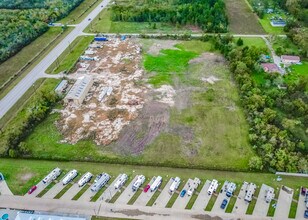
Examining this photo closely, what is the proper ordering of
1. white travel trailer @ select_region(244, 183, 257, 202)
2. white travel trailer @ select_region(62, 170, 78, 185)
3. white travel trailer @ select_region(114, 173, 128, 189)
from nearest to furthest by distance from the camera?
white travel trailer @ select_region(244, 183, 257, 202) < white travel trailer @ select_region(114, 173, 128, 189) < white travel trailer @ select_region(62, 170, 78, 185)

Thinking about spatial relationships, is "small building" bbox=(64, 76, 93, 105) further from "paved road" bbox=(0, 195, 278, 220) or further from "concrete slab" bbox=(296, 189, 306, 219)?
"concrete slab" bbox=(296, 189, 306, 219)

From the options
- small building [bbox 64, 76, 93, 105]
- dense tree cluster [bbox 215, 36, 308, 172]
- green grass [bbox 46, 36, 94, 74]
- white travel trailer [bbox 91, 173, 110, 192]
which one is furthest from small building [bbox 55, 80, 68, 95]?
dense tree cluster [bbox 215, 36, 308, 172]

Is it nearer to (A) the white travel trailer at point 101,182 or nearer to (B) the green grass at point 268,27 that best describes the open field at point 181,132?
(A) the white travel trailer at point 101,182

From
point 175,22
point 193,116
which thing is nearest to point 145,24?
point 175,22

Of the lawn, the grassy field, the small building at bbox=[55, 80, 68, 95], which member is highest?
the grassy field

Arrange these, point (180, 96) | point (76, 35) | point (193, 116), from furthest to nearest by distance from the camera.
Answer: point (76, 35), point (180, 96), point (193, 116)

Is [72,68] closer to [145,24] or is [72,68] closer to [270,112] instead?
[145,24]
